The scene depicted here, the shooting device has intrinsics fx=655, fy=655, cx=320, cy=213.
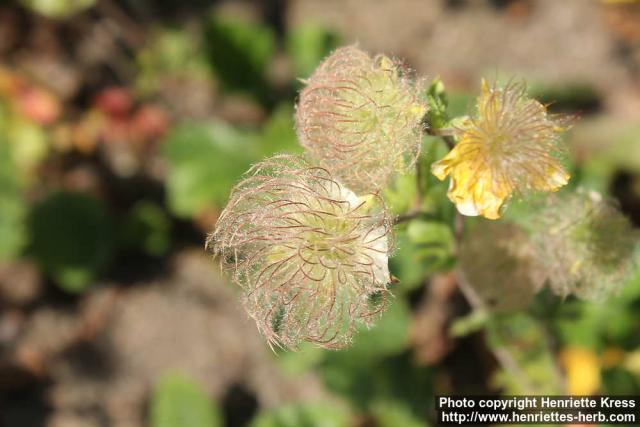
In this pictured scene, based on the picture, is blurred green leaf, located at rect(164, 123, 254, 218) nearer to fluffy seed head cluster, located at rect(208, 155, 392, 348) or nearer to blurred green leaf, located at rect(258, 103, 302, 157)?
blurred green leaf, located at rect(258, 103, 302, 157)

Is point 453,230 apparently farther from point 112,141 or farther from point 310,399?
point 112,141

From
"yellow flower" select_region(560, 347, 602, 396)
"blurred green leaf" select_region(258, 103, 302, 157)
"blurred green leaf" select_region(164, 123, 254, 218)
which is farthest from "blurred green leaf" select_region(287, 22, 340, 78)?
"yellow flower" select_region(560, 347, 602, 396)

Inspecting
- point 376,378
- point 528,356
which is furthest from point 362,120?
point 376,378

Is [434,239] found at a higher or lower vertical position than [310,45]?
lower

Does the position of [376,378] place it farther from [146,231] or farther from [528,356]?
[146,231]

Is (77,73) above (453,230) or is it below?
above

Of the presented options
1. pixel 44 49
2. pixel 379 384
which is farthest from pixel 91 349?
pixel 44 49
